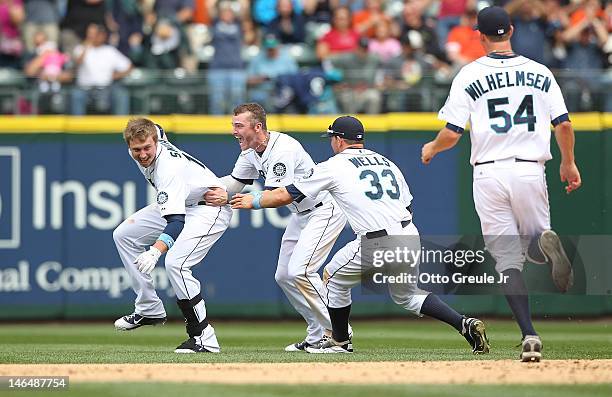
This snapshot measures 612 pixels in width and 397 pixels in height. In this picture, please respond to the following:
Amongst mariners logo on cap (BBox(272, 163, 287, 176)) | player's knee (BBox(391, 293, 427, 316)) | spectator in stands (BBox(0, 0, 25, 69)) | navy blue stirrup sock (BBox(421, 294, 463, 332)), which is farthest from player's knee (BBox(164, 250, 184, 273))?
spectator in stands (BBox(0, 0, 25, 69))

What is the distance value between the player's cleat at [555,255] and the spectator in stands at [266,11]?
8.33 metres

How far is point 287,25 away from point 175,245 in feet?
23.1

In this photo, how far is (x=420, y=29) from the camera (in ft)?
52.0

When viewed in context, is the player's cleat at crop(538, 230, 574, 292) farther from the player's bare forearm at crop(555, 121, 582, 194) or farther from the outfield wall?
the outfield wall

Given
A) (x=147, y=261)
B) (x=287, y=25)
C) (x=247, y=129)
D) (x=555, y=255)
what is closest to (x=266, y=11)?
(x=287, y=25)

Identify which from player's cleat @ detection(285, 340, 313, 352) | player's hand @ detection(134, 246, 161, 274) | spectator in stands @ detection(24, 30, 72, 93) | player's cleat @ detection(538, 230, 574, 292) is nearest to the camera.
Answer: player's cleat @ detection(538, 230, 574, 292)

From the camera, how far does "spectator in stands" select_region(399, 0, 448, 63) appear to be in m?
15.5

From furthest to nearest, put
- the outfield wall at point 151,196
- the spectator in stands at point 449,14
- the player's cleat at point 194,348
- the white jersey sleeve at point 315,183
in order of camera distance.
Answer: the spectator in stands at point 449,14 < the outfield wall at point 151,196 < the player's cleat at point 194,348 < the white jersey sleeve at point 315,183

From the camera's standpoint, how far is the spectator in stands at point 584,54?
1358 centimetres

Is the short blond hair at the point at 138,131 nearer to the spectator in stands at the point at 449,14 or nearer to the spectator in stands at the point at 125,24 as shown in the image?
the spectator in stands at the point at 125,24

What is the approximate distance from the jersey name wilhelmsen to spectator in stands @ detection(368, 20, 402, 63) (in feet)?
22.5

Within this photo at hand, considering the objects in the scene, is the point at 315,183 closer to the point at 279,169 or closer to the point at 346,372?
the point at 279,169

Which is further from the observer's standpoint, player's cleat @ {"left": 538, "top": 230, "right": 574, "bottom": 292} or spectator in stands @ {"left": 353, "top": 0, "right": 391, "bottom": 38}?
spectator in stands @ {"left": 353, "top": 0, "right": 391, "bottom": 38}

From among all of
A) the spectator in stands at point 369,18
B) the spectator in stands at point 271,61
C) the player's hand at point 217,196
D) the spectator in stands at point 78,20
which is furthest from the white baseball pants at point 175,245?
the spectator in stands at point 369,18
